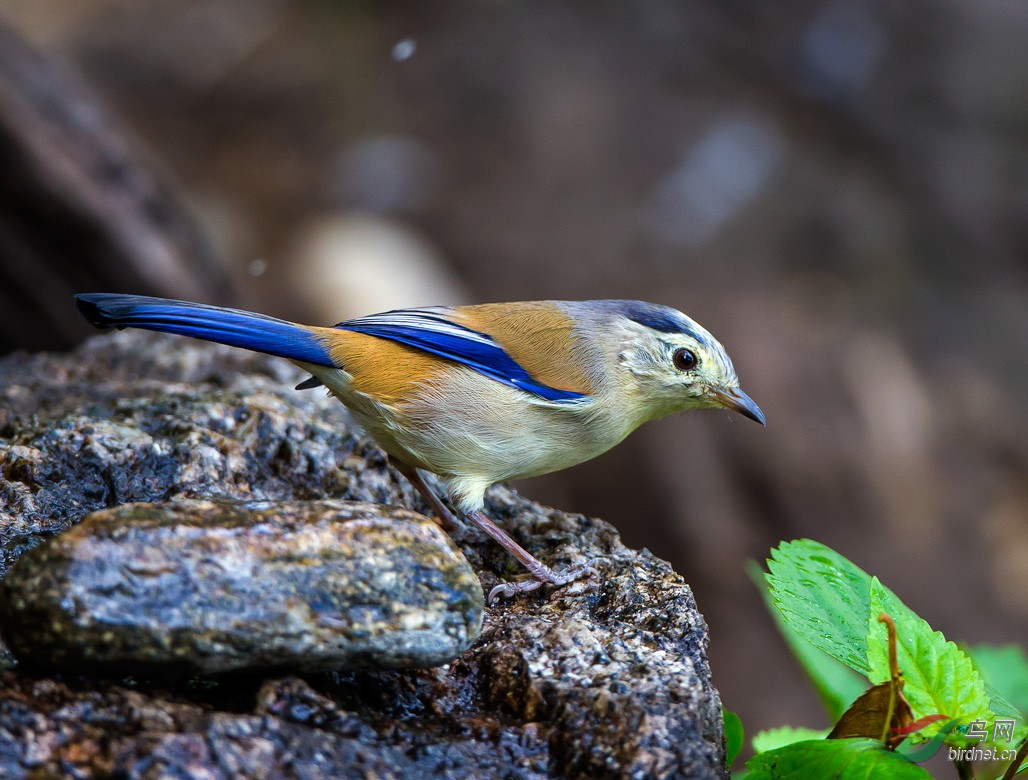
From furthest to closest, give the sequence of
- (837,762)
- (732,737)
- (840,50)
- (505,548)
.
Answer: (840,50) → (505,548) → (732,737) → (837,762)

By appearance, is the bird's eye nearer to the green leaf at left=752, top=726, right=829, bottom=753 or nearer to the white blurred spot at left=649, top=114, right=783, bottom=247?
the green leaf at left=752, top=726, right=829, bottom=753

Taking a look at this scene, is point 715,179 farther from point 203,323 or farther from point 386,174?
point 203,323

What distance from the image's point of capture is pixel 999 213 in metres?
11.3

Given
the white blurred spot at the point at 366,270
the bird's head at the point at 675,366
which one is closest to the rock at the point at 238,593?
the bird's head at the point at 675,366

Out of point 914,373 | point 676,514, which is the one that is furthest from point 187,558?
point 914,373

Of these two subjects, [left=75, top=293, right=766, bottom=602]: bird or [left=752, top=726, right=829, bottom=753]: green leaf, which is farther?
[left=75, top=293, right=766, bottom=602]: bird

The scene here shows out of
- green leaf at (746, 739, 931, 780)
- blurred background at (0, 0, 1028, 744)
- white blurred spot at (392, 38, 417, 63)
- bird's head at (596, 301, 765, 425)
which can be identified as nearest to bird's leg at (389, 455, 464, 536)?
bird's head at (596, 301, 765, 425)

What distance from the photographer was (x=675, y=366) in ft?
14.9

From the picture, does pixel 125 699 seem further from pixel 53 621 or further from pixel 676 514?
pixel 676 514

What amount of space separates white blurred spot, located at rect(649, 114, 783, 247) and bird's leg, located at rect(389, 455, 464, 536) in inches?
285

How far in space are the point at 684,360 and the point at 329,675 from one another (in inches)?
92.9

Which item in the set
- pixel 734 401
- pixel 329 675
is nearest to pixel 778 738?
pixel 329 675

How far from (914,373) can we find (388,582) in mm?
8909

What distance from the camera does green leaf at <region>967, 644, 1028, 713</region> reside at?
3.81 metres
